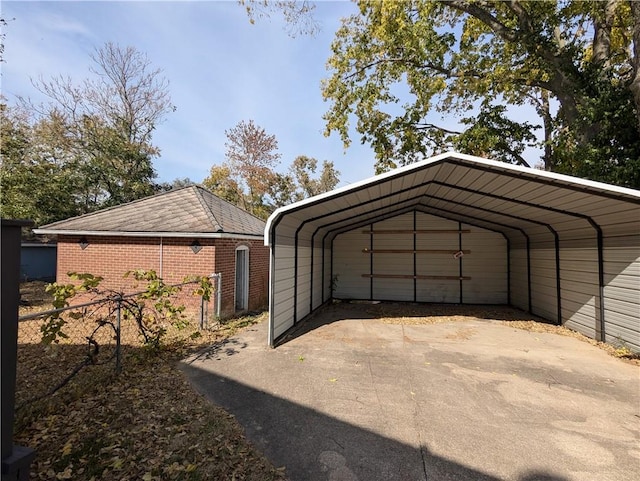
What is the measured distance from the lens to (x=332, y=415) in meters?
3.85

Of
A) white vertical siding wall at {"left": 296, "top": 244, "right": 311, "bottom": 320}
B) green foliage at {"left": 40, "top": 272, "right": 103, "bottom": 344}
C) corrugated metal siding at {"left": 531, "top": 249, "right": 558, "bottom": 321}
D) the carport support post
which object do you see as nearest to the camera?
the carport support post

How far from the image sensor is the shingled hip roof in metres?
8.23

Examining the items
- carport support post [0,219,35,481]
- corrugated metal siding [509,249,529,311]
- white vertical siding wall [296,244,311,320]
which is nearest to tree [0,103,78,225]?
white vertical siding wall [296,244,311,320]

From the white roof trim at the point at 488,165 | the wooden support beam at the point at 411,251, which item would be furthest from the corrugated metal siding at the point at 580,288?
the wooden support beam at the point at 411,251

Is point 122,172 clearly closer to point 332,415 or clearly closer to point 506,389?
point 332,415

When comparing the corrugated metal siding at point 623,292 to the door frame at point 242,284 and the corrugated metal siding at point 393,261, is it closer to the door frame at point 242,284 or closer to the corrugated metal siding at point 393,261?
the corrugated metal siding at point 393,261

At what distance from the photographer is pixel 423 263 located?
12.1 meters

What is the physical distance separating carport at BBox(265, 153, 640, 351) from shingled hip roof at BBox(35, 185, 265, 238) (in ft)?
8.04

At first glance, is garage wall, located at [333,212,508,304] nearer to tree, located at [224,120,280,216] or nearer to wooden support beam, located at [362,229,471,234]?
wooden support beam, located at [362,229,471,234]

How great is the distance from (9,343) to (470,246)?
1246 cm

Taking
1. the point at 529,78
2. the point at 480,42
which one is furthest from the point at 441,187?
the point at 480,42

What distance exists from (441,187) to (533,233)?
393 cm

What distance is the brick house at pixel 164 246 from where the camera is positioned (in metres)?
8.20

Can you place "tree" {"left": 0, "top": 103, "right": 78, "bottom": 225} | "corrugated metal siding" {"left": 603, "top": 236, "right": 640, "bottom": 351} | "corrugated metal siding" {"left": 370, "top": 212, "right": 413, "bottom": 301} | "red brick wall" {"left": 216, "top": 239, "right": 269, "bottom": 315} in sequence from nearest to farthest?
1. "corrugated metal siding" {"left": 603, "top": 236, "right": 640, "bottom": 351}
2. "red brick wall" {"left": 216, "top": 239, "right": 269, "bottom": 315}
3. "corrugated metal siding" {"left": 370, "top": 212, "right": 413, "bottom": 301}
4. "tree" {"left": 0, "top": 103, "right": 78, "bottom": 225}
